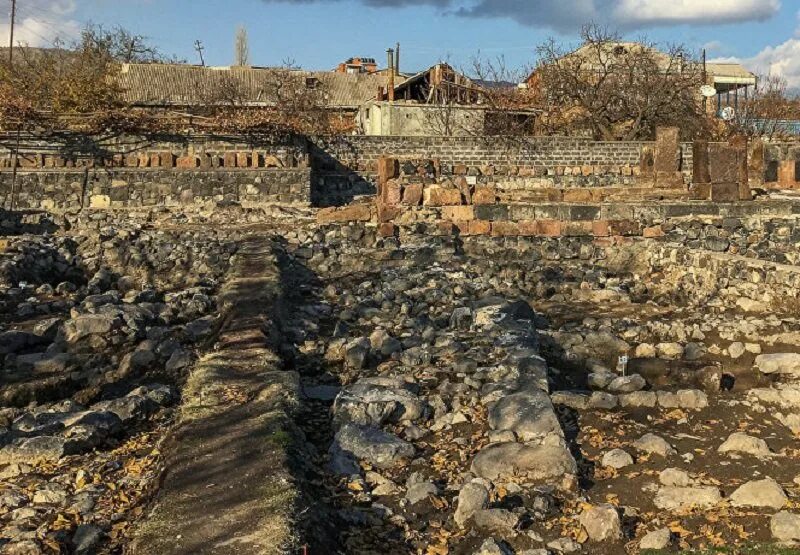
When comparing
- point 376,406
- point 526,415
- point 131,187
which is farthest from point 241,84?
point 526,415

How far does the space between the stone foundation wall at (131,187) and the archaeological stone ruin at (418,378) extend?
8.56 feet

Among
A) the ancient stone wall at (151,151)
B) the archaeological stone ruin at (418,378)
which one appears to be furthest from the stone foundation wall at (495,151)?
the archaeological stone ruin at (418,378)

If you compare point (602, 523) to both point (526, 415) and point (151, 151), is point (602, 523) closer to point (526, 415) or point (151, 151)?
point (526, 415)

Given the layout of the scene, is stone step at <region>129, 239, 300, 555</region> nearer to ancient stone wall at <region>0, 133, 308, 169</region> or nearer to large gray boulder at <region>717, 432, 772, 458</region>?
large gray boulder at <region>717, 432, 772, 458</region>

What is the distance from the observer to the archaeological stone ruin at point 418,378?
9.98ft

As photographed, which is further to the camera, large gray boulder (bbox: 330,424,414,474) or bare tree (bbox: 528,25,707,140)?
bare tree (bbox: 528,25,707,140)

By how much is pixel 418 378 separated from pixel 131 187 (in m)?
12.1

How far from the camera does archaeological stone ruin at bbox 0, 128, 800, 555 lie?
304 centimetres

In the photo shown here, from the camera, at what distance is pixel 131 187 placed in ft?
50.8

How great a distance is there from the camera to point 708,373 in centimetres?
514

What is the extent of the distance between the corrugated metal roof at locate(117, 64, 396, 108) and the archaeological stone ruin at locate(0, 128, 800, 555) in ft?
65.6

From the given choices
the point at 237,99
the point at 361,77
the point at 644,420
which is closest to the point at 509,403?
the point at 644,420

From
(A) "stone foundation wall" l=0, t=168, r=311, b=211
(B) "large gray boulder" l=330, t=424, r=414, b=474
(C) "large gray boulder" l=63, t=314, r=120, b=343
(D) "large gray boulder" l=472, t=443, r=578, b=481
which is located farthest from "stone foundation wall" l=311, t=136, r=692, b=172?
(D) "large gray boulder" l=472, t=443, r=578, b=481

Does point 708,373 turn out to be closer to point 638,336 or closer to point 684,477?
point 638,336
